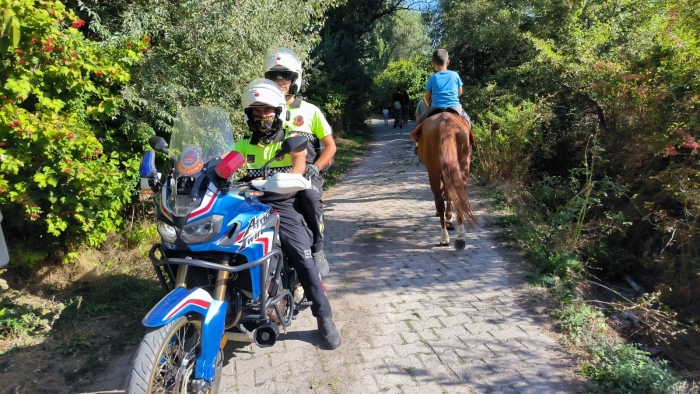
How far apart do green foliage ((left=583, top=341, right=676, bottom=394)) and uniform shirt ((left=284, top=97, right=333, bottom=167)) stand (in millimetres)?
2691

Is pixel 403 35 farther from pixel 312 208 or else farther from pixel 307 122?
pixel 312 208

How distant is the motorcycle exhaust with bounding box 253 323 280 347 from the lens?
312 centimetres

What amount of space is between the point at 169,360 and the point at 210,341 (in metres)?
0.22

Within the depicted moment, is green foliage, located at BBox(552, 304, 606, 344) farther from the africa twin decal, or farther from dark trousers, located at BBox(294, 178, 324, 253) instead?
the africa twin decal

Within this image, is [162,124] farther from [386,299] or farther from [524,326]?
[524,326]

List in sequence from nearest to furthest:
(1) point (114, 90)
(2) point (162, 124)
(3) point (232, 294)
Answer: (3) point (232, 294) → (1) point (114, 90) → (2) point (162, 124)

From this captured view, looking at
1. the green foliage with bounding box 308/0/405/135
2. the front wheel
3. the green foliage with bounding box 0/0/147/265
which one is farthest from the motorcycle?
the green foliage with bounding box 308/0/405/135

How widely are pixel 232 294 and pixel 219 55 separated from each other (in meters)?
4.08

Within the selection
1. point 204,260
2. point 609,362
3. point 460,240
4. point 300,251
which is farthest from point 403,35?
point 204,260

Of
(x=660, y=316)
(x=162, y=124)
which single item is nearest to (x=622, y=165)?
(x=660, y=316)

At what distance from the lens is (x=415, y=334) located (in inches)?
152

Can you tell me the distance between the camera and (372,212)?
794 centimetres

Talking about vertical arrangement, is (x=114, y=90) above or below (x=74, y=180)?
above

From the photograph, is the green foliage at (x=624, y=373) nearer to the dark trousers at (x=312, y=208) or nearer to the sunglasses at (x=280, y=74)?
the dark trousers at (x=312, y=208)
